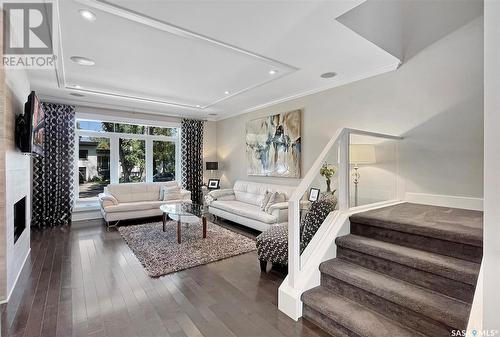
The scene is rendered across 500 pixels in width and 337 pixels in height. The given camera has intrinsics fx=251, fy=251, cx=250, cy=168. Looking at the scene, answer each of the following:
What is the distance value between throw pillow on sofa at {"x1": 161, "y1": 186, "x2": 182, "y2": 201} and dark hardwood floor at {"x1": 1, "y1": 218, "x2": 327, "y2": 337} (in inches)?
92.7

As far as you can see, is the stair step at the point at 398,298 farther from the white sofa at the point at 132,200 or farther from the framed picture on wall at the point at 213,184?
the framed picture on wall at the point at 213,184

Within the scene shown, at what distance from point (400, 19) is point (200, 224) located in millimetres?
4605

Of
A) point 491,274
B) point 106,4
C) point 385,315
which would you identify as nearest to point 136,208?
point 106,4

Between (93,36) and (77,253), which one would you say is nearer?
(93,36)

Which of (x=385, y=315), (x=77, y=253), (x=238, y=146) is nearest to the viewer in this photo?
(x=385, y=315)

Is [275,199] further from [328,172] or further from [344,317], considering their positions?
[344,317]

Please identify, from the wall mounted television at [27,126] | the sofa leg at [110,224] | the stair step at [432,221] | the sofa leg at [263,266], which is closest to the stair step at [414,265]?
the stair step at [432,221]

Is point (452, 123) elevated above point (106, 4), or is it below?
below

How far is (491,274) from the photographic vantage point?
118 cm

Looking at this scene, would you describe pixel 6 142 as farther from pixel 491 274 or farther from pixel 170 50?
pixel 491 274

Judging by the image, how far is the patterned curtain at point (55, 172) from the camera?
5.02 meters

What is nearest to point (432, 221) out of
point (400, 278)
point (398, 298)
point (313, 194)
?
point (400, 278)

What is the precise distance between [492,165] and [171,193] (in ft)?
18.2

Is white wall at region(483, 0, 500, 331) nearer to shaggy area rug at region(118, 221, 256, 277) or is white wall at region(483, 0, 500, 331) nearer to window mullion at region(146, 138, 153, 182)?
shaggy area rug at region(118, 221, 256, 277)
